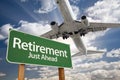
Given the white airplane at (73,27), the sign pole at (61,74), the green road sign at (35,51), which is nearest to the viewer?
the green road sign at (35,51)

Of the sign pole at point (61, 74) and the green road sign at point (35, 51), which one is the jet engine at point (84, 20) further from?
the sign pole at point (61, 74)

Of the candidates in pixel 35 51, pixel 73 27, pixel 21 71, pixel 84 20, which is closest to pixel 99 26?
pixel 84 20

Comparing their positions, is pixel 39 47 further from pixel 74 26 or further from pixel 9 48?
pixel 74 26

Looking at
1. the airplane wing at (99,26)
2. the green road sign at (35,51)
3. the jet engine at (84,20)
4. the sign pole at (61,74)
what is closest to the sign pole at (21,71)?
the green road sign at (35,51)

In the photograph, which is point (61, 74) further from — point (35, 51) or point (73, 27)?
point (73, 27)

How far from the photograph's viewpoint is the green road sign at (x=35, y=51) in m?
4.76

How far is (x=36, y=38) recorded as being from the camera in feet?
18.0

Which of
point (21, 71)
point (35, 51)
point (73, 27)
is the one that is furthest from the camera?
point (73, 27)

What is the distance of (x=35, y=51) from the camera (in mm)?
5305

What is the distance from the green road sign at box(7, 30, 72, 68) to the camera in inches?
187

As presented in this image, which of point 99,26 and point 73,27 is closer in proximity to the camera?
point 73,27

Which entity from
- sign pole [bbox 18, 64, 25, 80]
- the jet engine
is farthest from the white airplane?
sign pole [bbox 18, 64, 25, 80]

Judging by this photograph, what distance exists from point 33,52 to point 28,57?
0.25 m

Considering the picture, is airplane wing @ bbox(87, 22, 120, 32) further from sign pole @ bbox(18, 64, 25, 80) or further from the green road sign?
sign pole @ bbox(18, 64, 25, 80)
